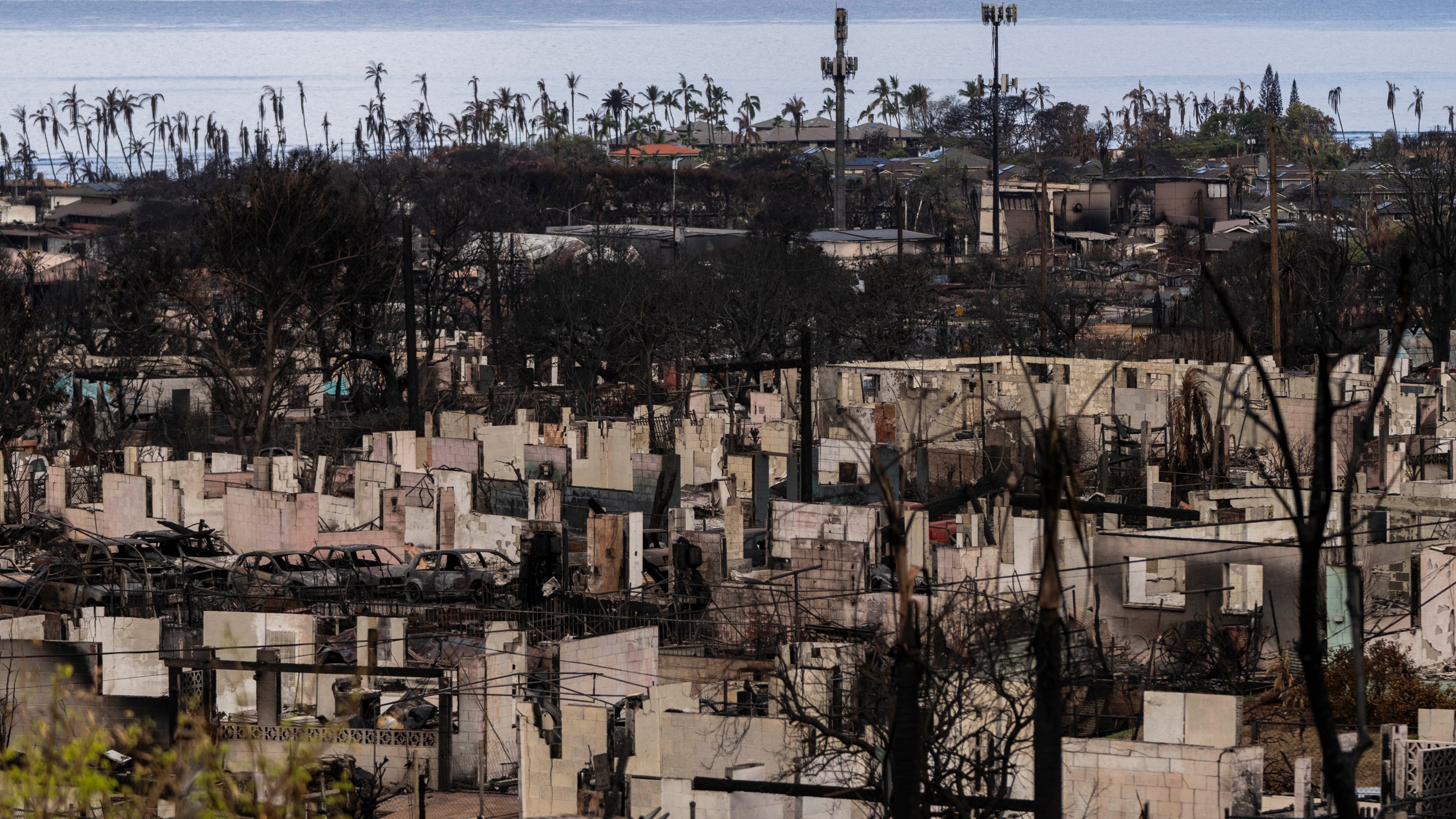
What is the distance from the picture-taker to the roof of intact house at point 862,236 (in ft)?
281

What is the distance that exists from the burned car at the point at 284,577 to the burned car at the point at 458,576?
1091mm

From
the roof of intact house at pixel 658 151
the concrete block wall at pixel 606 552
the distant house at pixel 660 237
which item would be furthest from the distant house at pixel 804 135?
the concrete block wall at pixel 606 552

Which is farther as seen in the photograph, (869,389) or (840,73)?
(840,73)

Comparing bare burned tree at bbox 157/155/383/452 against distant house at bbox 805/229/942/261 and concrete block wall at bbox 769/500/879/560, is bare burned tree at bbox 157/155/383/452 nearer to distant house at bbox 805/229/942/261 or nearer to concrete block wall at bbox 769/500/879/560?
concrete block wall at bbox 769/500/879/560

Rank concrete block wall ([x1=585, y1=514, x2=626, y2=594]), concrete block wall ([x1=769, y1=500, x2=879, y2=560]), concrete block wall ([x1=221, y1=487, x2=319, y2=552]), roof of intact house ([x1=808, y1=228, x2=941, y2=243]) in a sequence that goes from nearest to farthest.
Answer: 1. concrete block wall ([x1=585, y1=514, x2=626, y2=594])
2. concrete block wall ([x1=769, y1=500, x2=879, y2=560])
3. concrete block wall ([x1=221, y1=487, x2=319, y2=552])
4. roof of intact house ([x1=808, y1=228, x2=941, y2=243])

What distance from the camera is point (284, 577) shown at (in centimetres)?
2523

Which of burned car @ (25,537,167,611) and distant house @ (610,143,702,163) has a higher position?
distant house @ (610,143,702,163)

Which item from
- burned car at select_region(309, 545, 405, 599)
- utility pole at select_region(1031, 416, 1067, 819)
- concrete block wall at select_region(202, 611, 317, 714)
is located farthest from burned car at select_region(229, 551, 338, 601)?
utility pole at select_region(1031, 416, 1067, 819)

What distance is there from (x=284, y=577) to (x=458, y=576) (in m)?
2.39

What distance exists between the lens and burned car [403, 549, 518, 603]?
2473 cm

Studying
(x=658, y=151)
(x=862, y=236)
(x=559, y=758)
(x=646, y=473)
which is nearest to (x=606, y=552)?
(x=646, y=473)

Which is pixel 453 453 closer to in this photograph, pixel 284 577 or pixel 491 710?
pixel 284 577

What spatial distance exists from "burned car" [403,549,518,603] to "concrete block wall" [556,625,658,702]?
17.9 ft

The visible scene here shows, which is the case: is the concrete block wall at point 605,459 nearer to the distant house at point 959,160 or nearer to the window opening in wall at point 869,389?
the window opening in wall at point 869,389
